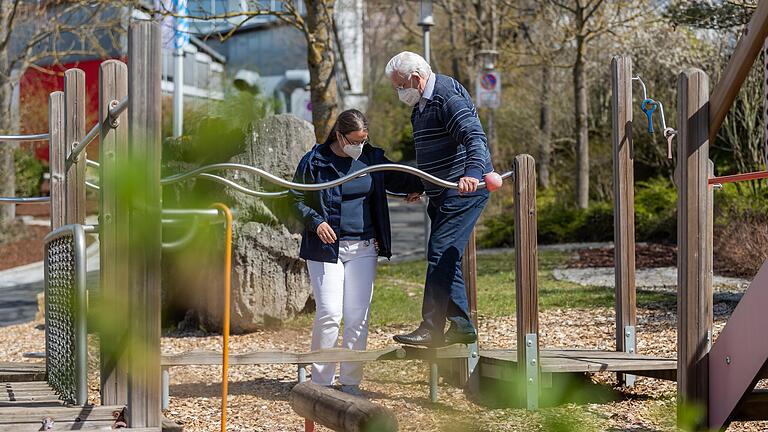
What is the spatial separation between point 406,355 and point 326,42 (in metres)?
7.68

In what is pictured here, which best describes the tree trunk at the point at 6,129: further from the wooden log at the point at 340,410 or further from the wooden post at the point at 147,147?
the wooden log at the point at 340,410

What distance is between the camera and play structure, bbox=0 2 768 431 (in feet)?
10.1

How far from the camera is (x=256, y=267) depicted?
8.50 m

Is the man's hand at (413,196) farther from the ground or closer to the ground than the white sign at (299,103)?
closer to the ground

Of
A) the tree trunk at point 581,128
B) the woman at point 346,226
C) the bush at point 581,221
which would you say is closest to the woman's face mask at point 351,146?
the woman at point 346,226

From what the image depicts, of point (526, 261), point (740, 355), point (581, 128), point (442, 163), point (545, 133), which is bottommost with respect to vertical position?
point (740, 355)

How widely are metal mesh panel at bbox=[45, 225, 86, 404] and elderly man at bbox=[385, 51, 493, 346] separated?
1.69 m

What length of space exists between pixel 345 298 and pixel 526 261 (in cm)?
95

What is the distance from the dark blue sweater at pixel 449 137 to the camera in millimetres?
5203

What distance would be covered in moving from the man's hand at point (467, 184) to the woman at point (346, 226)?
585 mm

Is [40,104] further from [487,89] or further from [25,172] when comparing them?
[487,89]

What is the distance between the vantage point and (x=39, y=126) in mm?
24922

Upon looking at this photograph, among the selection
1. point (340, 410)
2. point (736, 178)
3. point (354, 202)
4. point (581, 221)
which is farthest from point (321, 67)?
point (340, 410)

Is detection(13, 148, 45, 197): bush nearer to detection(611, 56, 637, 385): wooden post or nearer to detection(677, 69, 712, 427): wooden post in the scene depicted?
detection(611, 56, 637, 385): wooden post
